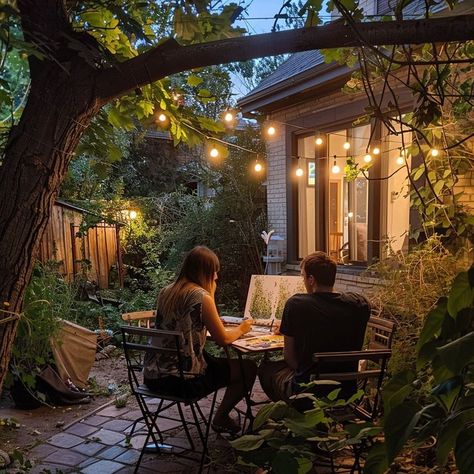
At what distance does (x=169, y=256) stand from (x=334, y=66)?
516 centimetres

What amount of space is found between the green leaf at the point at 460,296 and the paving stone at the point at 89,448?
335 centimetres

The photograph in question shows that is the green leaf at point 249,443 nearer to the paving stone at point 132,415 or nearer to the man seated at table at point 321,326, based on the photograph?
the man seated at table at point 321,326

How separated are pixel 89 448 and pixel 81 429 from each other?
427 mm

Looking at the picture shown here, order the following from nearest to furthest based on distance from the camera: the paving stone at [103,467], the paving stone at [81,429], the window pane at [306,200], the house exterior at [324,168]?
the paving stone at [103,467], the paving stone at [81,429], the house exterior at [324,168], the window pane at [306,200]

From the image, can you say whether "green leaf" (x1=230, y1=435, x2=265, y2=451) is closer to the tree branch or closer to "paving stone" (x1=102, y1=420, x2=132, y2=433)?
the tree branch

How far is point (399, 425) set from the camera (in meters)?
0.83

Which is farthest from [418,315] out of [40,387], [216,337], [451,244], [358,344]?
[40,387]

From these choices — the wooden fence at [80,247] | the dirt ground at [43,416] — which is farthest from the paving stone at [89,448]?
the wooden fence at [80,247]

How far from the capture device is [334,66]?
209 inches

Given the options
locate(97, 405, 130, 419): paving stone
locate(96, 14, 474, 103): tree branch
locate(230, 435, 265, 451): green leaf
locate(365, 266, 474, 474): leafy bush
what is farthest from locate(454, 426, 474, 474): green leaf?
locate(97, 405, 130, 419): paving stone

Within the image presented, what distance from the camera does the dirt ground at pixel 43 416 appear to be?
148 inches

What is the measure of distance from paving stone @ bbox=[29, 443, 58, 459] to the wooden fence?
342 centimetres

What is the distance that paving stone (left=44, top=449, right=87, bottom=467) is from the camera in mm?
3359

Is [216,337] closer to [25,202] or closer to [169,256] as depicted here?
[25,202]
